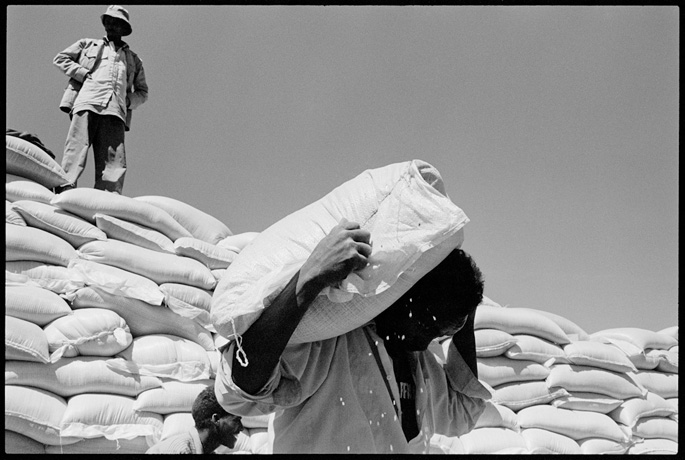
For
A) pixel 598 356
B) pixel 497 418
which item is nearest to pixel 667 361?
pixel 598 356

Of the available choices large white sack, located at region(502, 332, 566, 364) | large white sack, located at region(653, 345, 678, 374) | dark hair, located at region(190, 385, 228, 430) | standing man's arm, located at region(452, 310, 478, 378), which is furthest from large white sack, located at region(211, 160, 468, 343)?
large white sack, located at region(653, 345, 678, 374)

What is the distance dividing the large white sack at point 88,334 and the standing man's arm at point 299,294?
131 cm

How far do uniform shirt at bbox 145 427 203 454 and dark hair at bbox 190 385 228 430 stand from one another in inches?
1.4

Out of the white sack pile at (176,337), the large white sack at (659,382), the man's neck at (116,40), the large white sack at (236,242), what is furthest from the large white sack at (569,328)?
the man's neck at (116,40)

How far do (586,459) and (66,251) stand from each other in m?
1.78

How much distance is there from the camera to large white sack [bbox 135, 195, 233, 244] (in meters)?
2.95

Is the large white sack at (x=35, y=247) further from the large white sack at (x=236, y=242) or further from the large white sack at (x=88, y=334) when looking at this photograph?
the large white sack at (x=236, y=242)

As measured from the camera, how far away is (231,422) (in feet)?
6.50

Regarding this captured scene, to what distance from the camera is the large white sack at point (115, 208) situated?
2.52 meters

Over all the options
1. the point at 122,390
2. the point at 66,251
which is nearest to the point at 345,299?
the point at 122,390

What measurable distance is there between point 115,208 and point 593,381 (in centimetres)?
203

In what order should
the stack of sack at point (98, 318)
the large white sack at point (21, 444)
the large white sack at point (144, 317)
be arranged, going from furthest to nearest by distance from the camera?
the large white sack at point (144, 317)
the stack of sack at point (98, 318)
the large white sack at point (21, 444)

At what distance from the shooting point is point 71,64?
10.7 ft

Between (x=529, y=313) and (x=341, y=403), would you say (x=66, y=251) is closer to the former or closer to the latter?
(x=341, y=403)
